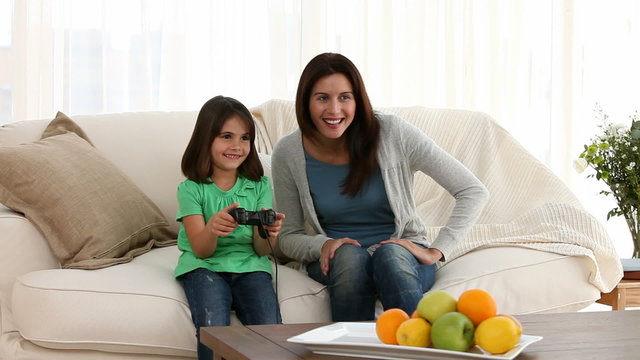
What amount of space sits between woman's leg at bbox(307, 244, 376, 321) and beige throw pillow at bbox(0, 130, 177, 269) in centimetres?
59

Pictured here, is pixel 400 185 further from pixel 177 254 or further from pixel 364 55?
pixel 364 55

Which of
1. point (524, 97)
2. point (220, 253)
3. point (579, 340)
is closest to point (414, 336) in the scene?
point (579, 340)

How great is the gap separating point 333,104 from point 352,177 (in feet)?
0.68

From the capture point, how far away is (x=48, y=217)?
2197 mm

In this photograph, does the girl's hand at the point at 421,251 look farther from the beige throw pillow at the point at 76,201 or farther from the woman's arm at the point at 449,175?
the beige throw pillow at the point at 76,201

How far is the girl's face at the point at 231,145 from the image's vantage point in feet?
7.19

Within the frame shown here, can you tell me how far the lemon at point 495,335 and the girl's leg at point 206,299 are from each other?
786mm

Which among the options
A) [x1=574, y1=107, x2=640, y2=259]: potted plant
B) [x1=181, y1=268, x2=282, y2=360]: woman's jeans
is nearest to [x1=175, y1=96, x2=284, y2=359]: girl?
[x1=181, y1=268, x2=282, y2=360]: woman's jeans

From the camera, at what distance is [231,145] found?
219 cm

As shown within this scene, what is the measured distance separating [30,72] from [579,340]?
2.74 meters

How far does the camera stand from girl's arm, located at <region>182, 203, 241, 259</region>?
1.98 meters

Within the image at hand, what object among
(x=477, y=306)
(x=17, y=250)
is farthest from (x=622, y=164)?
(x=17, y=250)

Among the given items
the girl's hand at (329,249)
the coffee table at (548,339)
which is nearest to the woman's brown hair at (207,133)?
the girl's hand at (329,249)

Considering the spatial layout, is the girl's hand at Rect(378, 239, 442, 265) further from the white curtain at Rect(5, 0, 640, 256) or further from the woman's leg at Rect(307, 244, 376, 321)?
the white curtain at Rect(5, 0, 640, 256)
